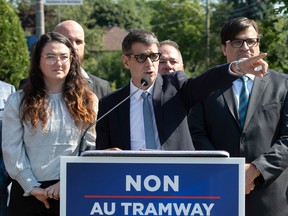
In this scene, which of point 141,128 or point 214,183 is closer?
point 214,183

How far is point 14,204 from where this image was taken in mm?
4777

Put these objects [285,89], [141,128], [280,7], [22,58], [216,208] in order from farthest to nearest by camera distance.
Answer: [22,58], [280,7], [285,89], [141,128], [216,208]

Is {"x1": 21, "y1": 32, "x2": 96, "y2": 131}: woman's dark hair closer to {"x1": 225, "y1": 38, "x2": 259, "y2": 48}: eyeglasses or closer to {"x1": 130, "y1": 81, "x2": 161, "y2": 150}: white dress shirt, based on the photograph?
{"x1": 130, "y1": 81, "x2": 161, "y2": 150}: white dress shirt

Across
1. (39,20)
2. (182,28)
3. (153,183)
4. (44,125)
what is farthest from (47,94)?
(182,28)

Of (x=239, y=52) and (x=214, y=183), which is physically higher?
(x=239, y=52)

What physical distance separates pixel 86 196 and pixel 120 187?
18cm

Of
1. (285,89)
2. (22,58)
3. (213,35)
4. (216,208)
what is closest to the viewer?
(216,208)

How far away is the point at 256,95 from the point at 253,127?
21cm

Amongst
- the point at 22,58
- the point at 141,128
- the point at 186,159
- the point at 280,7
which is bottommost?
the point at 186,159

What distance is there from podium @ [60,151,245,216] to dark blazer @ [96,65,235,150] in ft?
2.30

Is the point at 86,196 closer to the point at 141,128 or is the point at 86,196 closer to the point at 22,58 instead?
the point at 141,128

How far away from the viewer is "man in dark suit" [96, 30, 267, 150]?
422 cm

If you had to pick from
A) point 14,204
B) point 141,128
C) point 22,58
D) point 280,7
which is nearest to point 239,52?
point 141,128

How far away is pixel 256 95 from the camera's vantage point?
15.1ft
